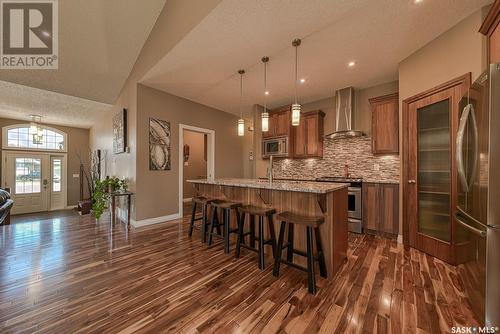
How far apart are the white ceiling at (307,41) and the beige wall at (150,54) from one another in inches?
4.4

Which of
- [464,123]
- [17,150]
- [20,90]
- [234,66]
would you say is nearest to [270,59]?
[234,66]

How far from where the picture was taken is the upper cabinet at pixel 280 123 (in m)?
4.54

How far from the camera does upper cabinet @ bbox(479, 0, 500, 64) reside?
161 cm

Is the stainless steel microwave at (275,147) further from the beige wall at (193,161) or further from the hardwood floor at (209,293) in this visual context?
the beige wall at (193,161)

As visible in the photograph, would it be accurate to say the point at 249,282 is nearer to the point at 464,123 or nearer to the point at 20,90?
the point at 464,123

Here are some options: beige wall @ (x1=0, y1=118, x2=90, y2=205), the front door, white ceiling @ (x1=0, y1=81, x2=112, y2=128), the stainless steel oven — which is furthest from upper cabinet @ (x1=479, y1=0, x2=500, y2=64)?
the front door

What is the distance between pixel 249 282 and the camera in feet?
6.32

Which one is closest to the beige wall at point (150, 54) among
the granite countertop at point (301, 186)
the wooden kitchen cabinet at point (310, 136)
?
the granite countertop at point (301, 186)

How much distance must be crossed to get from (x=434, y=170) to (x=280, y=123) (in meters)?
2.94

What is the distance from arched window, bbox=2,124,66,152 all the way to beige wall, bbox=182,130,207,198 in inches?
162

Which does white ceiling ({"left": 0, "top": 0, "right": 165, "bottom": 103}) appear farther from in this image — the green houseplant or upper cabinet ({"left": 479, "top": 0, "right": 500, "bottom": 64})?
upper cabinet ({"left": 479, "top": 0, "right": 500, "bottom": 64})

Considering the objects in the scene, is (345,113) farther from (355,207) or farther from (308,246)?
(308,246)

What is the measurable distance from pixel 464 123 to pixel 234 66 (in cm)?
280

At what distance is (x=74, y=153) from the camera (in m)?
7.43
